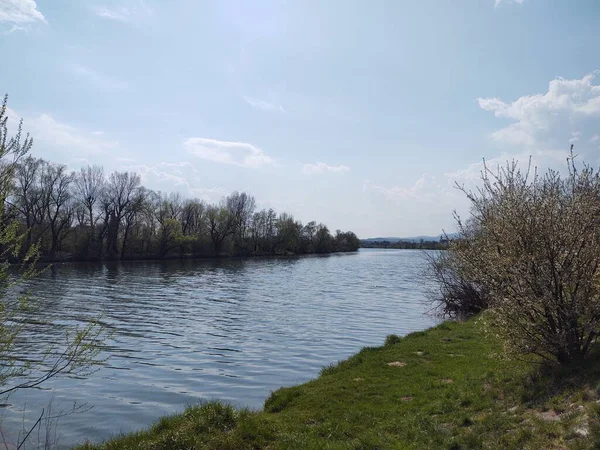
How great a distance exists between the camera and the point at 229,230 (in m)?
97.6

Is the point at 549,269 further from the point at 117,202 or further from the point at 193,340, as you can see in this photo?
the point at 117,202

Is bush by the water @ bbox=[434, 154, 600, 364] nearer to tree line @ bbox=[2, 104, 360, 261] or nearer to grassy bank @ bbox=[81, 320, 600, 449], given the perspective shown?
grassy bank @ bbox=[81, 320, 600, 449]

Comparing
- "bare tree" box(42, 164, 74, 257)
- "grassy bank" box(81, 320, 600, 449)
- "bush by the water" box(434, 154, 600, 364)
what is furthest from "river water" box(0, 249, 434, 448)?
"bare tree" box(42, 164, 74, 257)

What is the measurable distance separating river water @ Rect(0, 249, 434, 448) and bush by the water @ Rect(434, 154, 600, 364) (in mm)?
6804

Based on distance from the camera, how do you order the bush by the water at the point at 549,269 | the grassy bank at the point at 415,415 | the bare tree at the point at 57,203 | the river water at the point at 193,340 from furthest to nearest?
the bare tree at the point at 57,203, the river water at the point at 193,340, the bush by the water at the point at 549,269, the grassy bank at the point at 415,415

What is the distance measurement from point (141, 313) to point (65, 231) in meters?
51.7

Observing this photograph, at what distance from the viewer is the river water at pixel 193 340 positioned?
1127 cm

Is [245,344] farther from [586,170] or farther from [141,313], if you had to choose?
[586,170]

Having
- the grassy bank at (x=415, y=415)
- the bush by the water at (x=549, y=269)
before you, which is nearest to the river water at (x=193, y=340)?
the grassy bank at (x=415, y=415)

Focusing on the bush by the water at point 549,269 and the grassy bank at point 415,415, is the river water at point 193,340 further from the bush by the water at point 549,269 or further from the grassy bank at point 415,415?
the bush by the water at point 549,269

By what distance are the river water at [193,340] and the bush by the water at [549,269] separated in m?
6.80

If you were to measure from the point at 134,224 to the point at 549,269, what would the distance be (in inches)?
3209

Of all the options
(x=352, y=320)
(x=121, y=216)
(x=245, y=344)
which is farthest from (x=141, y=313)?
(x=121, y=216)

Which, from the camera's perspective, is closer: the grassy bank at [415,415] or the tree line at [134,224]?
the grassy bank at [415,415]
